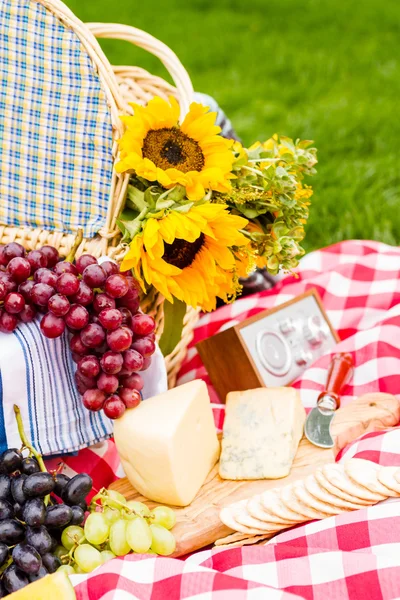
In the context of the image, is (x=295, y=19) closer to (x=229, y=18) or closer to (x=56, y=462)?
(x=229, y=18)

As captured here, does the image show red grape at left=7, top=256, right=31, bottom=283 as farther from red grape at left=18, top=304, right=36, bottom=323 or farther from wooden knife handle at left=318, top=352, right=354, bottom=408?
wooden knife handle at left=318, top=352, right=354, bottom=408

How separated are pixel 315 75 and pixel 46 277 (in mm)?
2884

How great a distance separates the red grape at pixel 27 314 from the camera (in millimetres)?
A: 1279

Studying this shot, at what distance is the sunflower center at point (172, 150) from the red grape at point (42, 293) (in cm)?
32

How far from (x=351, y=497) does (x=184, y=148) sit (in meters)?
0.71

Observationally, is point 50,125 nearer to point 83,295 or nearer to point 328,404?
point 83,295

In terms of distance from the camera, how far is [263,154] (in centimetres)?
157

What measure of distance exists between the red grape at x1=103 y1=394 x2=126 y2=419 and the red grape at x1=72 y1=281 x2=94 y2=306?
18 centimetres

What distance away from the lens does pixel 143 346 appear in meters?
1.32

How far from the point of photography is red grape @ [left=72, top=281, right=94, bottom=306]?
1.26 metres

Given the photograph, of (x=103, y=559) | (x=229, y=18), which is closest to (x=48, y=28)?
(x=103, y=559)

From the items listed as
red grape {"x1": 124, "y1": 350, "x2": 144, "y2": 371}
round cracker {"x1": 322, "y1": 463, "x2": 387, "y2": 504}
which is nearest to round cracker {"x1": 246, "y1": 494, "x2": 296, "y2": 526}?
round cracker {"x1": 322, "y1": 463, "x2": 387, "y2": 504}

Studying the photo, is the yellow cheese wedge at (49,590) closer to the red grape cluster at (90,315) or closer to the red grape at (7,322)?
the red grape cluster at (90,315)

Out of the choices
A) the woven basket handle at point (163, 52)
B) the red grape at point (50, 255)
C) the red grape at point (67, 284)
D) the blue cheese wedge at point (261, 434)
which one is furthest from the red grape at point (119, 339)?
the woven basket handle at point (163, 52)
